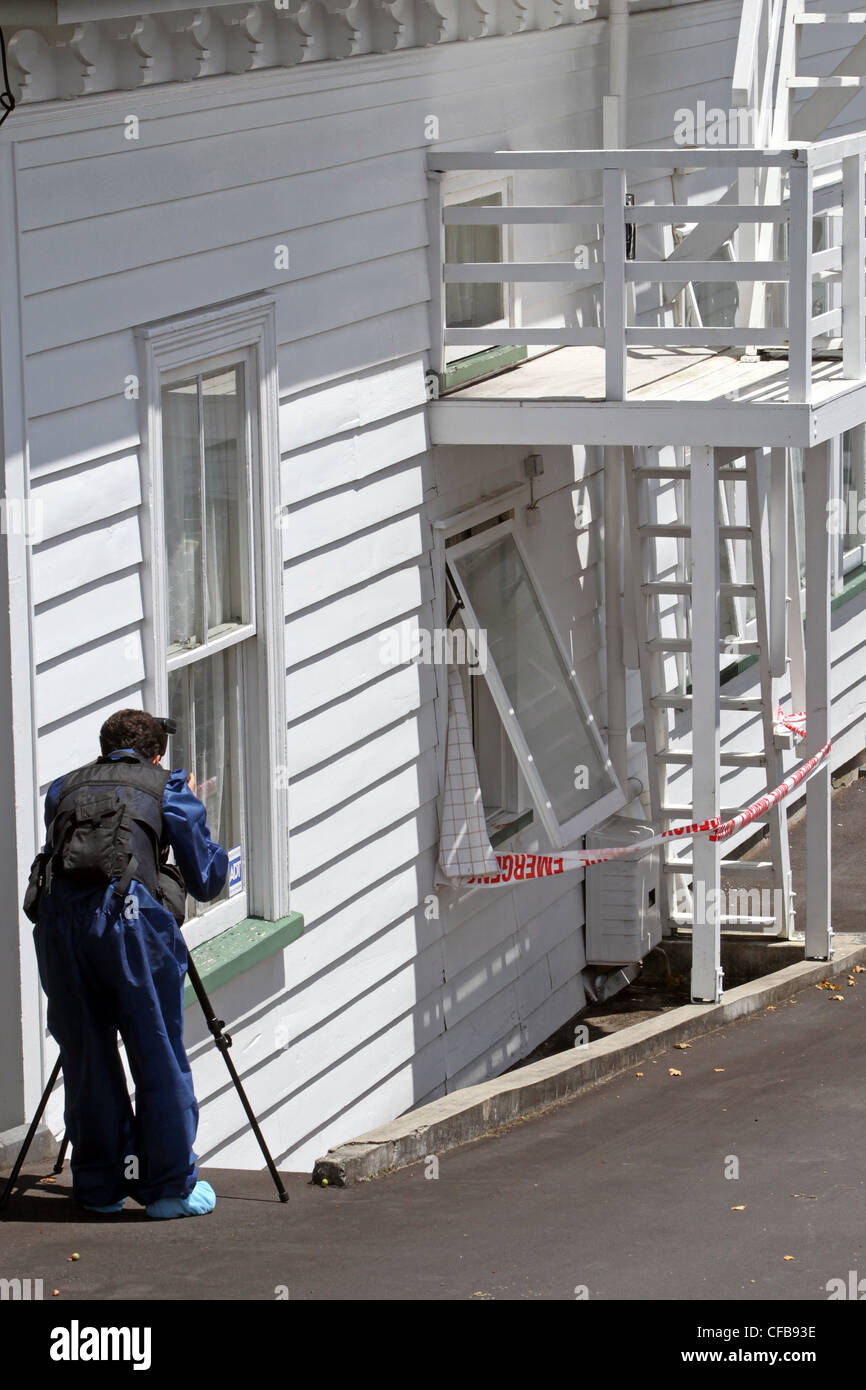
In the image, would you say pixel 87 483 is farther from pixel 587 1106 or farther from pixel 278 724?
pixel 587 1106

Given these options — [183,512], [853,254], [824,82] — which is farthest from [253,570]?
[824,82]

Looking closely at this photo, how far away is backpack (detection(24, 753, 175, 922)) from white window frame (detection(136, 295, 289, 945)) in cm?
117

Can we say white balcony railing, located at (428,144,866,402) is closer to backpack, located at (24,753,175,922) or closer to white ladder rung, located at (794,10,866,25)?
white ladder rung, located at (794,10,866,25)

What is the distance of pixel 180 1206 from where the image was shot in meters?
6.29

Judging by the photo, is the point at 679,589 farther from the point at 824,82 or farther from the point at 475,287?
the point at 824,82

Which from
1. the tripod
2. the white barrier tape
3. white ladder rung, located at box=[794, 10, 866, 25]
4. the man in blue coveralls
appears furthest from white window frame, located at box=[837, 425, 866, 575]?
the man in blue coveralls

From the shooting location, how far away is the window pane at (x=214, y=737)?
761cm

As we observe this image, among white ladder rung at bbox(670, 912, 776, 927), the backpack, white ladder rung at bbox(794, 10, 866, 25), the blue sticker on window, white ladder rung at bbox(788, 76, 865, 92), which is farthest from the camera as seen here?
white ladder rung at bbox(670, 912, 776, 927)

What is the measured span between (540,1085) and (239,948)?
164 cm

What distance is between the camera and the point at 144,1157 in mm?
6238

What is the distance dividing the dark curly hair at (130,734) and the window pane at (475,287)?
4084mm

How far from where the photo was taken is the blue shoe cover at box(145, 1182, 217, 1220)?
6.27m

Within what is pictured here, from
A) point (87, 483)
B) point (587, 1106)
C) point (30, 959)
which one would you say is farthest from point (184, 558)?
point (587, 1106)

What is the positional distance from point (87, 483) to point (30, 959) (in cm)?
151
